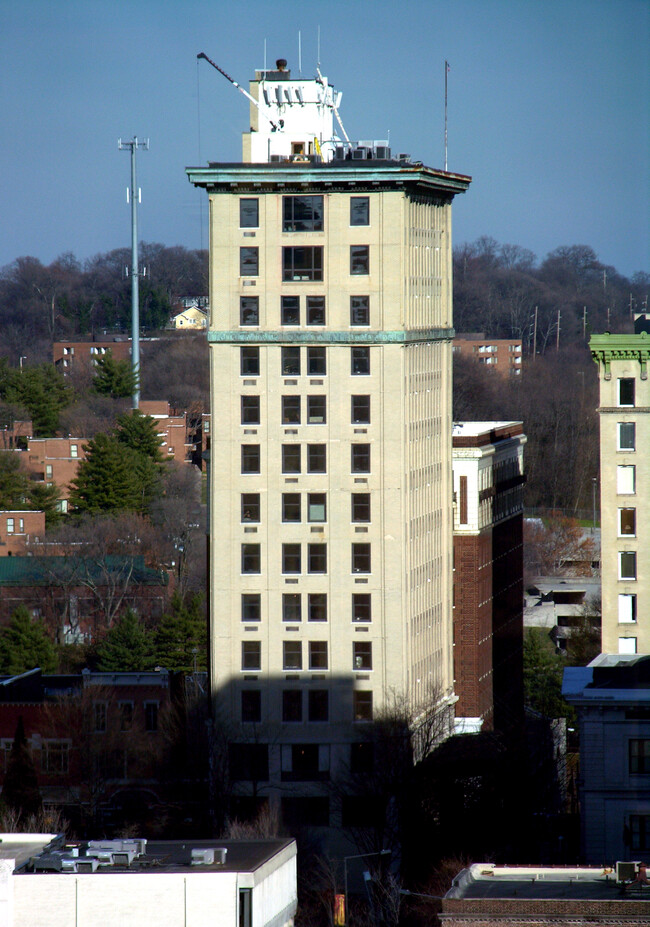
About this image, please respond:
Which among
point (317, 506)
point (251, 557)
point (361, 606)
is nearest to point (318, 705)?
point (361, 606)

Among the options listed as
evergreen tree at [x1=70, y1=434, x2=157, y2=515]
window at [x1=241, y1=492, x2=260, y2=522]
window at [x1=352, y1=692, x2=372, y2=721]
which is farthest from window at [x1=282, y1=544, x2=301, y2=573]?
evergreen tree at [x1=70, y1=434, x2=157, y2=515]

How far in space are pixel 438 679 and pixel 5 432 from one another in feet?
241

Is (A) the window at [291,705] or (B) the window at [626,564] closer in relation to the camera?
(A) the window at [291,705]

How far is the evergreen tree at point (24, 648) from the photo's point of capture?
7573cm

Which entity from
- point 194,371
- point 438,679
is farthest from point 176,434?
point 438,679

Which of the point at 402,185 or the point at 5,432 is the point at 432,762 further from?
the point at 5,432

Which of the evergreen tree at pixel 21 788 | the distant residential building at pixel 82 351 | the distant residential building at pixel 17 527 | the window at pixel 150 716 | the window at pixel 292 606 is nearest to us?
the evergreen tree at pixel 21 788

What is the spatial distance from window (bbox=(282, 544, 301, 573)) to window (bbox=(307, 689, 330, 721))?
13.4 ft

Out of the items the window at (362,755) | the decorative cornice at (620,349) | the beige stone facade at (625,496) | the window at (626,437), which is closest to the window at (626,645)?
the beige stone facade at (625,496)

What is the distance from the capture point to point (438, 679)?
205ft

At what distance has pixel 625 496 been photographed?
57938 millimetres

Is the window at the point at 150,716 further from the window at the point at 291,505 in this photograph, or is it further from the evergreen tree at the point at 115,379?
the evergreen tree at the point at 115,379

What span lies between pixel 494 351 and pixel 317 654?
129m

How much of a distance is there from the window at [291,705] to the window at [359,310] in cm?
1250
